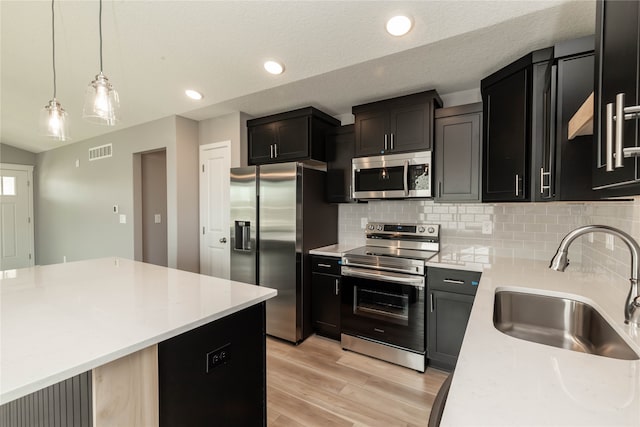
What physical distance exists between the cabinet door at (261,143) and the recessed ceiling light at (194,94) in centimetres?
64

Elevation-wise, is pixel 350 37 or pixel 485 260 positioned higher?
pixel 350 37

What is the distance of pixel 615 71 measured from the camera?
0.78m

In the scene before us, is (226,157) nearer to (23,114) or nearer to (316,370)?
(316,370)

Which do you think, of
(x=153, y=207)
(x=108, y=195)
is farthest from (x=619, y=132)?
(x=108, y=195)

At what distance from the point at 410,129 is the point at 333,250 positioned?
55.0 inches

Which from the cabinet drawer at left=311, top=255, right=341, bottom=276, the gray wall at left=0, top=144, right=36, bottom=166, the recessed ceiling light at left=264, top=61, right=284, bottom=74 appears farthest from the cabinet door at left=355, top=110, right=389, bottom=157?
the gray wall at left=0, top=144, right=36, bottom=166

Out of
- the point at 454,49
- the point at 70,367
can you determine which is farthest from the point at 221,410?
the point at 454,49

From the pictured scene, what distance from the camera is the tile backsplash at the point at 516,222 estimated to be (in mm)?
1804

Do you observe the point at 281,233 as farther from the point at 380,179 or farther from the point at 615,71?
the point at 615,71

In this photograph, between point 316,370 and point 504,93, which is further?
point 316,370

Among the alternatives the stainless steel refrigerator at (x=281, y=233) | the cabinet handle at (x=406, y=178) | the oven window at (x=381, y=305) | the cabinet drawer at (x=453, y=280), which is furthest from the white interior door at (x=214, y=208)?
the cabinet drawer at (x=453, y=280)

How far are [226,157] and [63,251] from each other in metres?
4.54

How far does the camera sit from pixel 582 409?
0.63m

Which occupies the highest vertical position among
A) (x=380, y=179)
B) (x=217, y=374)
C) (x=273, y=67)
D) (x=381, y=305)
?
(x=273, y=67)
